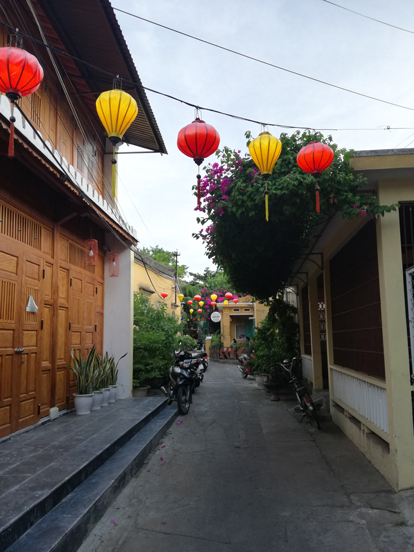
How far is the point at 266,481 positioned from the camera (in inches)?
173

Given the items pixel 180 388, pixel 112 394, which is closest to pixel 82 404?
pixel 112 394

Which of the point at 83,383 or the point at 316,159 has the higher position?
the point at 316,159

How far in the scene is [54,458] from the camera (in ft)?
13.4

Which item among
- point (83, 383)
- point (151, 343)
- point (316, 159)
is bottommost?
point (83, 383)

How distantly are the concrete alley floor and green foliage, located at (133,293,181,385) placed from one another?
2696 mm

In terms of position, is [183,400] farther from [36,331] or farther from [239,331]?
[239,331]

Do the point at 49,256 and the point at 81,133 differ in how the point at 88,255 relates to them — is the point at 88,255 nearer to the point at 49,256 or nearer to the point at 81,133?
the point at 49,256

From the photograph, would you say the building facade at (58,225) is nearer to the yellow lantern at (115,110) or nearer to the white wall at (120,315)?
the white wall at (120,315)

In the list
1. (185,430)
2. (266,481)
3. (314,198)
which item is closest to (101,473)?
(266,481)

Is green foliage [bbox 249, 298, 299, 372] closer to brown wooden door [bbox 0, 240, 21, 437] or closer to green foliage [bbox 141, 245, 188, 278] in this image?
brown wooden door [bbox 0, 240, 21, 437]

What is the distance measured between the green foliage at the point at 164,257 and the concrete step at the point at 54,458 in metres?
30.4

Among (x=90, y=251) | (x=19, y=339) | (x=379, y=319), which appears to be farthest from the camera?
(x=90, y=251)

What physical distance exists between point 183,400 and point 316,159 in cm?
562

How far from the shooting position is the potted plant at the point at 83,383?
6.40 meters
